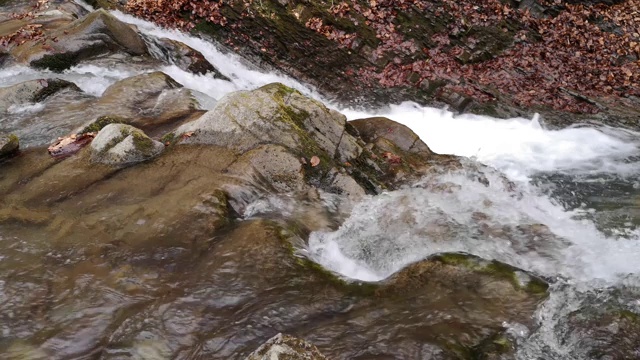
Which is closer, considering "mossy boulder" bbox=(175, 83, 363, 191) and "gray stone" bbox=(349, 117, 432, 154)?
"mossy boulder" bbox=(175, 83, 363, 191)

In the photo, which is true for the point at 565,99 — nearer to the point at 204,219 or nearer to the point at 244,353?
the point at 204,219

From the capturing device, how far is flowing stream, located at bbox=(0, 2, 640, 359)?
5.23 m

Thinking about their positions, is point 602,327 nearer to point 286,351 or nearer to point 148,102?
point 286,351

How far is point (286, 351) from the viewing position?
3158mm

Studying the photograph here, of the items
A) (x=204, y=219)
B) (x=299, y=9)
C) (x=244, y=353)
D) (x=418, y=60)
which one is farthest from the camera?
(x=299, y=9)

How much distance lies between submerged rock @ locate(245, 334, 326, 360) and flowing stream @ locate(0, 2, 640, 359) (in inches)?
78.9

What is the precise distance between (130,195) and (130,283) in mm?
1615

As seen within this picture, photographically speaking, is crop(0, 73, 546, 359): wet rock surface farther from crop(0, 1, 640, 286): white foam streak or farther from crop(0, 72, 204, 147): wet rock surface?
crop(0, 72, 204, 147): wet rock surface

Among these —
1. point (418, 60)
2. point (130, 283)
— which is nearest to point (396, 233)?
point (130, 283)

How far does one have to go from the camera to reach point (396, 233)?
6.05 metres

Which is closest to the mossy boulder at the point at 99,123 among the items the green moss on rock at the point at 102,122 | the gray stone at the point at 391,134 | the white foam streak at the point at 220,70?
the green moss on rock at the point at 102,122

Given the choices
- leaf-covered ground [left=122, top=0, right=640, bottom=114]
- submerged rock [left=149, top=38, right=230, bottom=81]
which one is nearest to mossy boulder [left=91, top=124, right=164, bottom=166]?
submerged rock [left=149, top=38, right=230, bottom=81]

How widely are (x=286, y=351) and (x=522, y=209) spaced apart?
521cm

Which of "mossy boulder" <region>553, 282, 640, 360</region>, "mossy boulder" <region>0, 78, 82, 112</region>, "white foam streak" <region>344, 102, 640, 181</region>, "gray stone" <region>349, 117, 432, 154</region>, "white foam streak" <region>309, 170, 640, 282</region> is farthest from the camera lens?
"white foam streak" <region>344, 102, 640, 181</region>
